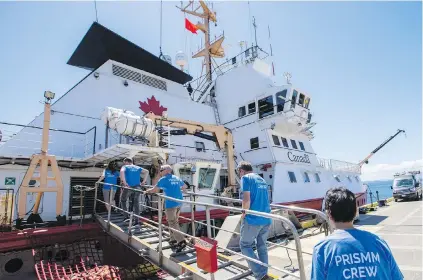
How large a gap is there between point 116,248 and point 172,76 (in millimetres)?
9960

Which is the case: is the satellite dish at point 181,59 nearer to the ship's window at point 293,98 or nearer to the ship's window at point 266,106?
the ship's window at point 266,106

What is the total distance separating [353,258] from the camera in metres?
1.58

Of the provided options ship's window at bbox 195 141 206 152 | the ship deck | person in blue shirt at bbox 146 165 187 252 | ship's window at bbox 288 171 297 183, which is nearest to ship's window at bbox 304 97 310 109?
ship's window at bbox 288 171 297 183

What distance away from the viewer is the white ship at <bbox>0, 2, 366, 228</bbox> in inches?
383

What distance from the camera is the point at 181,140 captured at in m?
13.5

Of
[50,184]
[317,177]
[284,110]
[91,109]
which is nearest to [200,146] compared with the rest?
[284,110]

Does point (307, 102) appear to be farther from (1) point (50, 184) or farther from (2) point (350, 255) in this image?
(2) point (350, 255)

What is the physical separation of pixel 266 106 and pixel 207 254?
13.7 meters

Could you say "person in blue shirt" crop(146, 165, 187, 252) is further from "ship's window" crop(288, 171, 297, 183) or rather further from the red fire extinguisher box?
"ship's window" crop(288, 171, 297, 183)

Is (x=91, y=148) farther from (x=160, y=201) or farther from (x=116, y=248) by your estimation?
(x=160, y=201)

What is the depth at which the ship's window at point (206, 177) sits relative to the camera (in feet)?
35.9

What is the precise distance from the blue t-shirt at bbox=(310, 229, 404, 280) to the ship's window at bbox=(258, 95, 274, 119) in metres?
14.6

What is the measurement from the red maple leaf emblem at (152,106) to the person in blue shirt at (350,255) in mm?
11885

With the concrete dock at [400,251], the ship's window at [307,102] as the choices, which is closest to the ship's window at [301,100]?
the ship's window at [307,102]
